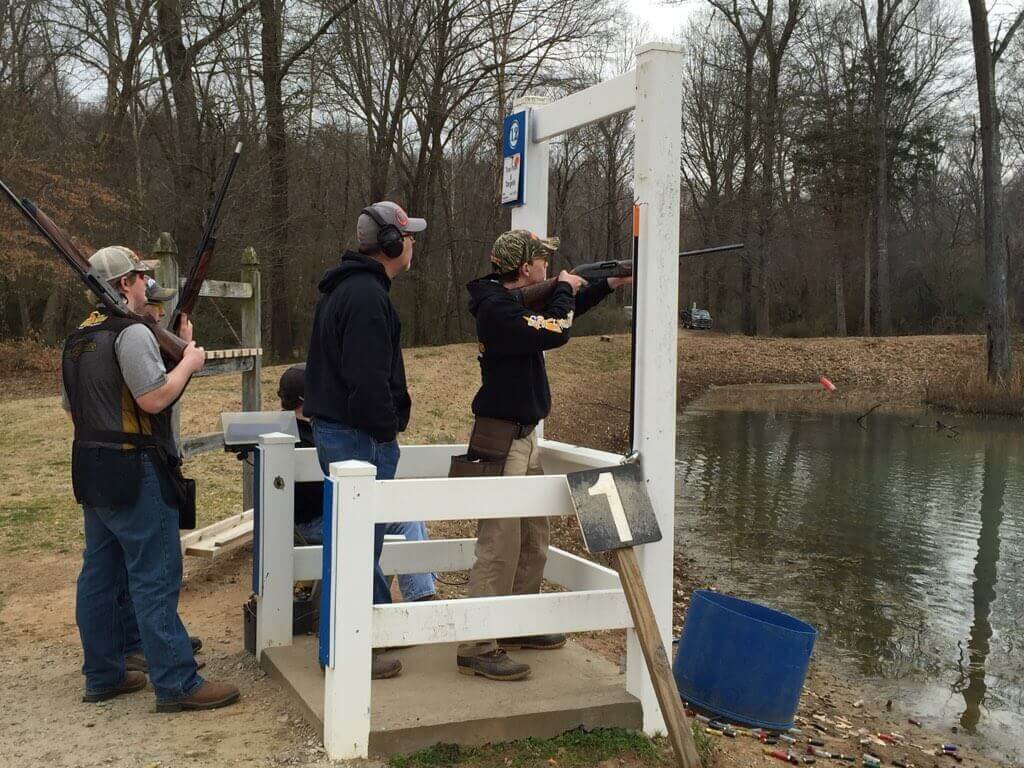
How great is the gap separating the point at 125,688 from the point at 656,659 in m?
2.34

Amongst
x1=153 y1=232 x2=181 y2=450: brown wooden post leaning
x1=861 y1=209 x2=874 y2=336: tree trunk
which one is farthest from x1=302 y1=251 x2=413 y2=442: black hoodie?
x1=861 y1=209 x2=874 y2=336: tree trunk

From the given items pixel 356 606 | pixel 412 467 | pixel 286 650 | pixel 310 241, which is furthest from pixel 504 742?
pixel 310 241

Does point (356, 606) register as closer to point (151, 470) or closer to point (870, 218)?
point (151, 470)

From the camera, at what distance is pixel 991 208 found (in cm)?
2422

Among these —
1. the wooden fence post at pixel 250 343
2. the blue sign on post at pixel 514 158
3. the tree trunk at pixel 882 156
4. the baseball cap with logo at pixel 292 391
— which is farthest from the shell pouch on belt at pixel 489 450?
the tree trunk at pixel 882 156

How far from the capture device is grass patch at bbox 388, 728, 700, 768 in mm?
3713

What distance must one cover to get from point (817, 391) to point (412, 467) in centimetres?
2338

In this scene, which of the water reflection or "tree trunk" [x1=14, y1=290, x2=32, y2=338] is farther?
"tree trunk" [x1=14, y1=290, x2=32, y2=338]

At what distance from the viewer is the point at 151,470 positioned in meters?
4.13

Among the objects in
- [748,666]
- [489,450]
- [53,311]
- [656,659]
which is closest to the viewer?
[656,659]

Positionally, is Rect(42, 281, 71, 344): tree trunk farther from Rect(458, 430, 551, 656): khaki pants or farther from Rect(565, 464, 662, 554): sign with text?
Rect(565, 464, 662, 554): sign with text

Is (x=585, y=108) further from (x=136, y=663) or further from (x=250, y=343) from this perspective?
(x=250, y=343)

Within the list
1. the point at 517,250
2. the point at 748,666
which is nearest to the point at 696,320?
the point at 748,666

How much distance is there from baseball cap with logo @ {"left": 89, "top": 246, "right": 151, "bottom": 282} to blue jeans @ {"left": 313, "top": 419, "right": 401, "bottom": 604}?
101cm
